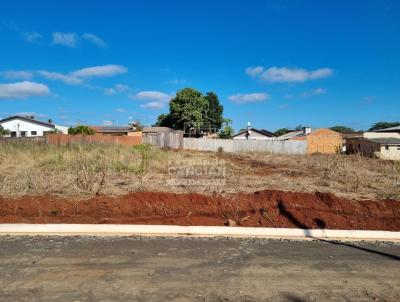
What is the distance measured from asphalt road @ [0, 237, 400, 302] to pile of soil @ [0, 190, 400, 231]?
1.11 metres

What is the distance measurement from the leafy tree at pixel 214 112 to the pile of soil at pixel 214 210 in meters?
52.2

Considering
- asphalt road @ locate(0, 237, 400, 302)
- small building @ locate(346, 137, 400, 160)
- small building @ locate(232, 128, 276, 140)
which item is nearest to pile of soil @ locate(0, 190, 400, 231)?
asphalt road @ locate(0, 237, 400, 302)

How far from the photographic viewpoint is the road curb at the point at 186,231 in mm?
5527

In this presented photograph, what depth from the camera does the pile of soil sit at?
20.4 ft

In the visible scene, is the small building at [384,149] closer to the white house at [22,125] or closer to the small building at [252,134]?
the small building at [252,134]

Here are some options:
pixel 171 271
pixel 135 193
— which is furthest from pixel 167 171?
pixel 171 271

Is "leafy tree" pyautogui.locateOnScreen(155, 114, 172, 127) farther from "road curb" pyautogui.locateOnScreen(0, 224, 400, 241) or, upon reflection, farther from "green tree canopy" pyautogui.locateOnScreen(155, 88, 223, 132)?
"road curb" pyautogui.locateOnScreen(0, 224, 400, 241)

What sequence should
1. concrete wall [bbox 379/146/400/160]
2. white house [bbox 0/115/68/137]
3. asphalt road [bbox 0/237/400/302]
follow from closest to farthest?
asphalt road [bbox 0/237/400/302]
concrete wall [bbox 379/146/400/160]
white house [bbox 0/115/68/137]

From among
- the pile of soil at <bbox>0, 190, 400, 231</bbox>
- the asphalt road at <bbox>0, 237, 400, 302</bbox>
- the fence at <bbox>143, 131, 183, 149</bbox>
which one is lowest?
the asphalt road at <bbox>0, 237, 400, 302</bbox>

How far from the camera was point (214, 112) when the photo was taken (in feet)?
207

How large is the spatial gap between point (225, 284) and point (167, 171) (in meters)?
9.49

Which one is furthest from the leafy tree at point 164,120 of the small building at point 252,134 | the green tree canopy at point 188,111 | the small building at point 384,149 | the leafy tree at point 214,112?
the small building at point 384,149

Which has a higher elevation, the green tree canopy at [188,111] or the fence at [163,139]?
the green tree canopy at [188,111]

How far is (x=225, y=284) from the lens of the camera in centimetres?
354
